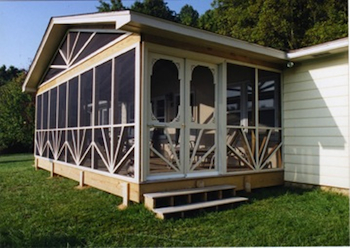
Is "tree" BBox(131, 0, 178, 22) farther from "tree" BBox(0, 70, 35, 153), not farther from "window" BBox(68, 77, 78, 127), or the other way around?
"tree" BBox(0, 70, 35, 153)

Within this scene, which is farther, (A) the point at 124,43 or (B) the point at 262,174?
(B) the point at 262,174

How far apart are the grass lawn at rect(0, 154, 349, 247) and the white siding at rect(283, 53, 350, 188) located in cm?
50

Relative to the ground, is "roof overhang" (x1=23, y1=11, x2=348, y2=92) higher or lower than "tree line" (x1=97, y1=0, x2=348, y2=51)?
lower

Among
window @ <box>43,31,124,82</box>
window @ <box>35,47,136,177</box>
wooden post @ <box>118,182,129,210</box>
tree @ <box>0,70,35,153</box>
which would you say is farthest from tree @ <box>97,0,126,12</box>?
wooden post @ <box>118,182,129,210</box>

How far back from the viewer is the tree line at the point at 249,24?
1151cm

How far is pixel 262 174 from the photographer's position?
540cm

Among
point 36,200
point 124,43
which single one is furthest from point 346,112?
point 36,200

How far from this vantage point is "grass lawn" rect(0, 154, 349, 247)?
3.06 metres

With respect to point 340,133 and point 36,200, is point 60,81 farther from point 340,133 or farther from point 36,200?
point 340,133

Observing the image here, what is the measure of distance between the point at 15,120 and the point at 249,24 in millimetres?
12860

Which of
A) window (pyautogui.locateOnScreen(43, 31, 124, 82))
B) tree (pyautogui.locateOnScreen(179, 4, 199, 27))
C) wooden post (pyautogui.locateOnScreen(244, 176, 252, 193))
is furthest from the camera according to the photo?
tree (pyautogui.locateOnScreen(179, 4, 199, 27))

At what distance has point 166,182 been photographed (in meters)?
4.25

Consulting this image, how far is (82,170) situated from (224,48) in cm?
361

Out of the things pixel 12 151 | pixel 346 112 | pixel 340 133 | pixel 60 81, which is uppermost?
pixel 60 81
